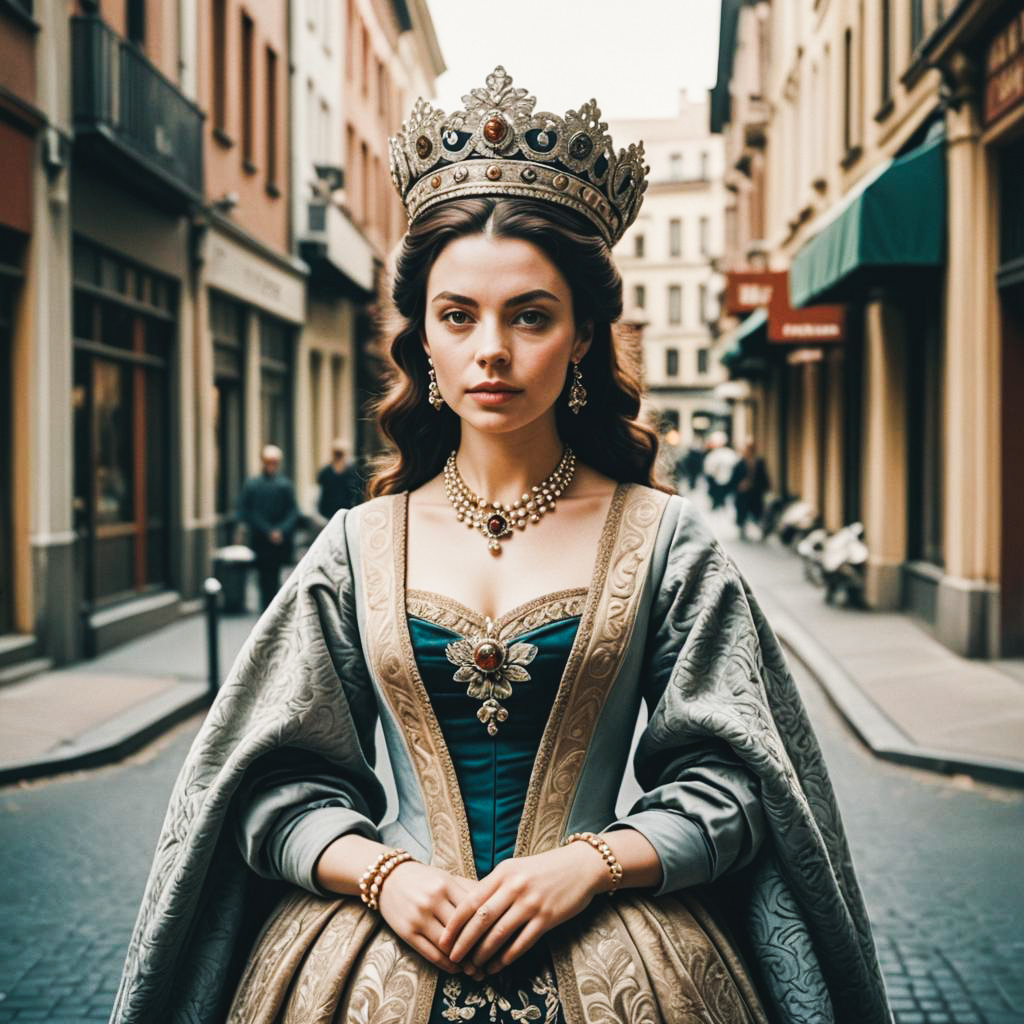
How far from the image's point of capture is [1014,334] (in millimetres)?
11180

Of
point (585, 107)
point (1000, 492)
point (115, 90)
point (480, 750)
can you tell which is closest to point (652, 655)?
point (480, 750)

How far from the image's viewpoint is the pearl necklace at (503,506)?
220cm

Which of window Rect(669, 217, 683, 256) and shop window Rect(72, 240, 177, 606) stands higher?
window Rect(669, 217, 683, 256)

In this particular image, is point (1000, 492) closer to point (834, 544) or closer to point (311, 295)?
point (834, 544)

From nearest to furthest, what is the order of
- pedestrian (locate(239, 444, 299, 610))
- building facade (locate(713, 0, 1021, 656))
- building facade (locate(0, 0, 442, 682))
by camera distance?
building facade (locate(0, 0, 442, 682))
building facade (locate(713, 0, 1021, 656))
pedestrian (locate(239, 444, 299, 610))

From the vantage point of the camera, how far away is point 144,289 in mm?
14250

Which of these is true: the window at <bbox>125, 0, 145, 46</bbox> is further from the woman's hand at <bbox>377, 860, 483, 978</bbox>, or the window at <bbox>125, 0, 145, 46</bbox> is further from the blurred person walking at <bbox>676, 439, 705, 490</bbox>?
the blurred person walking at <bbox>676, 439, 705, 490</bbox>

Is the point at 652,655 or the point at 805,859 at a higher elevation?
the point at 652,655

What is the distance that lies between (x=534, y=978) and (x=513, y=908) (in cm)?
16

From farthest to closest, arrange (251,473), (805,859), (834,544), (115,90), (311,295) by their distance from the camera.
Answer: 1. (311,295)
2. (251,473)
3. (834,544)
4. (115,90)
5. (805,859)

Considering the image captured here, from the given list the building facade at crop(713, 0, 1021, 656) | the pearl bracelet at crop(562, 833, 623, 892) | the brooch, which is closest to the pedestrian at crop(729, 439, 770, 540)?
the building facade at crop(713, 0, 1021, 656)

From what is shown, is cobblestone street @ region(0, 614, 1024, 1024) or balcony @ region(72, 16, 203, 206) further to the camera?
balcony @ region(72, 16, 203, 206)

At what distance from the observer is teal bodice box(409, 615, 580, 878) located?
2.07 m

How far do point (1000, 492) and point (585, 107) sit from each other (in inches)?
388
